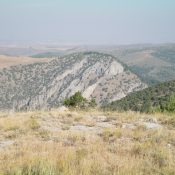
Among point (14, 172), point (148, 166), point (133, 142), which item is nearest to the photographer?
point (14, 172)

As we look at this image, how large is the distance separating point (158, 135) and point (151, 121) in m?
3.49

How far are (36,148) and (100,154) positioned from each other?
178 cm

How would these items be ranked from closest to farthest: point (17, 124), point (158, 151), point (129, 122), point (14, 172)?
point (14, 172), point (158, 151), point (17, 124), point (129, 122)

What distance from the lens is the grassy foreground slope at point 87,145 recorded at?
330 inches

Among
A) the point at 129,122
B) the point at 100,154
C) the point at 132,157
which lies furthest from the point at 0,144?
the point at 129,122

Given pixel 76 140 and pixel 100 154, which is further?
pixel 76 140

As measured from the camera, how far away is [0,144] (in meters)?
11.7

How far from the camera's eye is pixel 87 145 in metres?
11.1

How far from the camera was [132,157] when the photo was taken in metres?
9.62

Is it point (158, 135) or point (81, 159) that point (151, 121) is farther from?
point (81, 159)

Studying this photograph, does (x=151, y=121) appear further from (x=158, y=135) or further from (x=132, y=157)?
(x=132, y=157)

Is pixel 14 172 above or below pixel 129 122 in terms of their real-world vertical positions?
above

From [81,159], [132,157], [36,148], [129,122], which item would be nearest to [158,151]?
[132,157]

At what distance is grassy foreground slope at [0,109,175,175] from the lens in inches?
330
